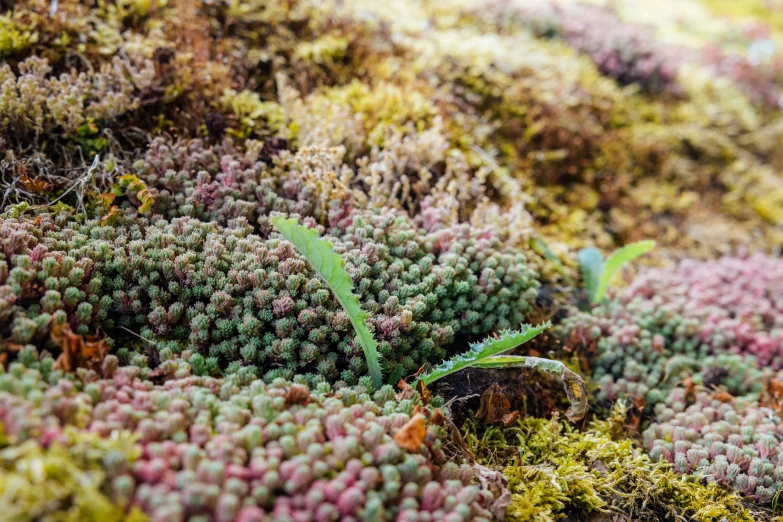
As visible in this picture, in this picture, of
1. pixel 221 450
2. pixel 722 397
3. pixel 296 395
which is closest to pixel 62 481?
pixel 221 450

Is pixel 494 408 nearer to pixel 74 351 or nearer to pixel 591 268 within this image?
pixel 591 268

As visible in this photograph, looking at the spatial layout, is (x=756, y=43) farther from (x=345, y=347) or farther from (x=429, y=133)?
(x=345, y=347)

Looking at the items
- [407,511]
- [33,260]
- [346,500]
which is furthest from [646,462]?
[33,260]

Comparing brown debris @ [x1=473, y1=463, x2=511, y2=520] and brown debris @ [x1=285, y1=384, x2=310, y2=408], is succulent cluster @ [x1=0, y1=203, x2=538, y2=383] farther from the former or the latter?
brown debris @ [x1=473, y1=463, x2=511, y2=520]

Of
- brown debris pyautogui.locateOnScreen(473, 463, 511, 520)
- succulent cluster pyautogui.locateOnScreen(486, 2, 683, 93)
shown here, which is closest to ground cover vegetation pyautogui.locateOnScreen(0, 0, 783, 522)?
brown debris pyautogui.locateOnScreen(473, 463, 511, 520)

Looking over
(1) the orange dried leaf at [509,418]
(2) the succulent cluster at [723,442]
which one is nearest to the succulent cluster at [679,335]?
(2) the succulent cluster at [723,442]

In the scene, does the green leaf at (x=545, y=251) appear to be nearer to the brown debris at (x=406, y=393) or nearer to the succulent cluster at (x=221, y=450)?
the brown debris at (x=406, y=393)

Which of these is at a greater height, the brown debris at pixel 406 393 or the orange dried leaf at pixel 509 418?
the brown debris at pixel 406 393
